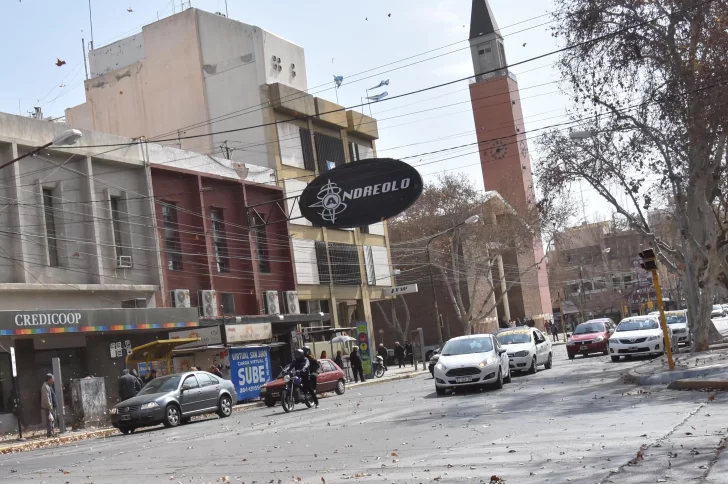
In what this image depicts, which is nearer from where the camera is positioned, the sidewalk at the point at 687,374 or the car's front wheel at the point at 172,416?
the sidewalk at the point at 687,374

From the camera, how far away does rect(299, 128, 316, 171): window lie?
5006cm

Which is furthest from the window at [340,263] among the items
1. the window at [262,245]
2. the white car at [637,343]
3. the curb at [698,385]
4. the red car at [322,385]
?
the curb at [698,385]

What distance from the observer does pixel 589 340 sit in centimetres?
3753

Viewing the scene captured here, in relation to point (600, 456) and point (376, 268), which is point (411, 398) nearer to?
point (600, 456)

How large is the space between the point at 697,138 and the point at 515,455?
66.6 feet

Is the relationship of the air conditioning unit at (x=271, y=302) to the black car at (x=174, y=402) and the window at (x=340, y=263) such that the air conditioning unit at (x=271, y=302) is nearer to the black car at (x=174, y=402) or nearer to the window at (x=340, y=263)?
the window at (x=340, y=263)

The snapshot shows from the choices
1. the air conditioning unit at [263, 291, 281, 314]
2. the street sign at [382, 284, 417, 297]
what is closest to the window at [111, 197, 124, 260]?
the air conditioning unit at [263, 291, 281, 314]

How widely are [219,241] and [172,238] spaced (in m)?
3.64

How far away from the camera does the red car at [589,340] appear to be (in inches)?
1481

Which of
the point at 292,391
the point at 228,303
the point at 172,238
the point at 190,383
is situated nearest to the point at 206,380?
the point at 190,383

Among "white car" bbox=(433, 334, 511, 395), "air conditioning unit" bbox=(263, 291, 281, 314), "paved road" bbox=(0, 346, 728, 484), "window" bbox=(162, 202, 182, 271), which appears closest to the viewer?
"paved road" bbox=(0, 346, 728, 484)

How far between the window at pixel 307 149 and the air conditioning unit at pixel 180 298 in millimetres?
14589

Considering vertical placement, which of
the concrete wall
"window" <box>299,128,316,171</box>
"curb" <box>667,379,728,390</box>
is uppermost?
the concrete wall

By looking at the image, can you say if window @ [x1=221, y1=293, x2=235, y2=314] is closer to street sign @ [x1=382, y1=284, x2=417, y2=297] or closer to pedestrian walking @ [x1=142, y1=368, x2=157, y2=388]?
pedestrian walking @ [x1=142, y1=368, x2=157, y2=388]
